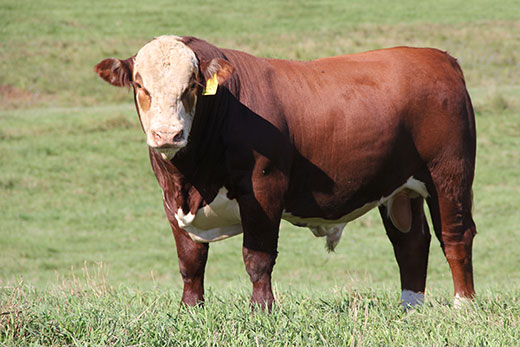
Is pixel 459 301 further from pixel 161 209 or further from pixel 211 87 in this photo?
pixel 161 209

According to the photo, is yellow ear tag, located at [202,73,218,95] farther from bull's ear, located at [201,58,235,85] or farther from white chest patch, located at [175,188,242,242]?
white chest patch, located at [175,188,242,242]

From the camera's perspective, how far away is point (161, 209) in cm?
1634

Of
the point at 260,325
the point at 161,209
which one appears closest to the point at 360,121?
the point at 260,325

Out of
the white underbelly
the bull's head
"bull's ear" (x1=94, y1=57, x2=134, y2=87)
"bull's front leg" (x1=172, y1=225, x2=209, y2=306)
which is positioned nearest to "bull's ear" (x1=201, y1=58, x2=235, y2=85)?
the bull's head

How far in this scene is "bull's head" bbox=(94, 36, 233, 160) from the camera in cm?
479

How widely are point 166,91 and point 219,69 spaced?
44 cm

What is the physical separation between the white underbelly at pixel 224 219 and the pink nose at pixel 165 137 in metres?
0.72

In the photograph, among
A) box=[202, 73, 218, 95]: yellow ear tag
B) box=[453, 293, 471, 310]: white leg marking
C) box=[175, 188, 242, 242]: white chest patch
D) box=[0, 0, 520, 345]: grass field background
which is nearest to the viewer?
box=[0, 0, 520, 345]: grass field background

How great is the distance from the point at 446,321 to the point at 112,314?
2.05m

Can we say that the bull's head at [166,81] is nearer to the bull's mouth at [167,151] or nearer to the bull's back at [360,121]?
the bull's mouth at [167,151]

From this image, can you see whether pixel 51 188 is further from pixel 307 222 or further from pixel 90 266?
pixel 307 222

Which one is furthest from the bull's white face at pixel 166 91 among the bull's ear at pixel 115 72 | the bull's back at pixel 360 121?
the bull's back at pixel 360 121

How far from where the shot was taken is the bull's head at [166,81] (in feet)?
15.7

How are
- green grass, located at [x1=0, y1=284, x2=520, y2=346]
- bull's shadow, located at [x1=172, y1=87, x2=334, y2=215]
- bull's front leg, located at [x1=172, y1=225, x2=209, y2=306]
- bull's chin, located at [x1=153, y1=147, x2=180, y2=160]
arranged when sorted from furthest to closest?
1. bull's front leg, located at [x1=172, y1=225, x2=209, y2=306]
2. bull's shadow, located at [x1=172, y1=87, x2=334, y2=215]
3. bull's chin, located at [x1=153, y1=147, x2=180, y2=160]
4. green grass, located at [x1=0, y1=284, x2=520, y2=346]
